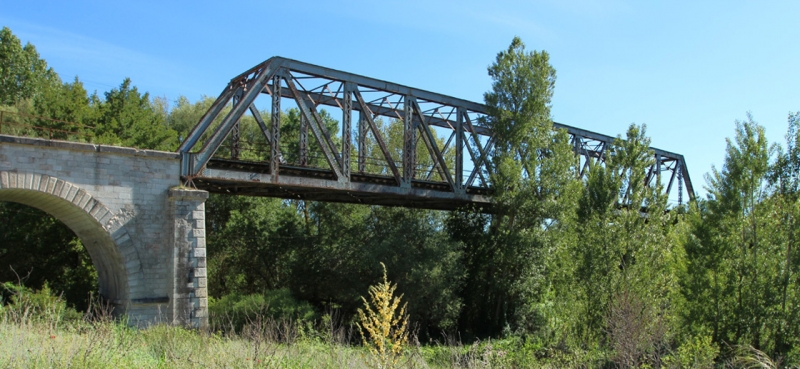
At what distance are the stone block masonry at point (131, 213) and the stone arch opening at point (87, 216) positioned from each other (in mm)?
24

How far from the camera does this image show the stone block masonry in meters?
16.0

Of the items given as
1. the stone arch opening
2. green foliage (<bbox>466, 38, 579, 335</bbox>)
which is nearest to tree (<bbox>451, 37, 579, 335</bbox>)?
green foliage (<bbox>466, 38, 579, 335</bbox>)

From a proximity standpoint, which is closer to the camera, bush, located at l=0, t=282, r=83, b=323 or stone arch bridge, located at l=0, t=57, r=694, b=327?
bush, located at l=0, t=282, r=83, b=323

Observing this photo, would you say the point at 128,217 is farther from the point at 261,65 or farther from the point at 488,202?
the point at 488,202

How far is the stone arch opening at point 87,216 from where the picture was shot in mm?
15695

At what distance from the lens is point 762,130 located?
Result: 764 inches

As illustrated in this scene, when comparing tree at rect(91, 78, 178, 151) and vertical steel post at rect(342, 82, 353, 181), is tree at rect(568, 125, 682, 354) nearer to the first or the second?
vertical steel post at rect(342, 82, 353, 181)

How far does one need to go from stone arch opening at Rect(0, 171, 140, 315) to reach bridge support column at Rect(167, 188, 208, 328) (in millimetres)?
1237

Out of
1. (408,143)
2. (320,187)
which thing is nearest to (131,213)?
(320,187)

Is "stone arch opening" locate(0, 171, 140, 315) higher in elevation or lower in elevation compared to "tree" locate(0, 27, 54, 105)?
lower

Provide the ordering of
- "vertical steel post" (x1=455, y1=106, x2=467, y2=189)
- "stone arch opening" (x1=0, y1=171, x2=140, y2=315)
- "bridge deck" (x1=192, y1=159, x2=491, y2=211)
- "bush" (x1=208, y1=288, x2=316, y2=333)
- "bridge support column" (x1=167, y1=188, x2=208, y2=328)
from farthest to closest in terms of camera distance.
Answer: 1. "vertical steel post" (x1=455, y1=106, x2=467, y2=189)
2. "bush" (x1=208, y1=288, x2=316, y2=333)
3. "bridge deck" (x1=192, y1=159, x2=491, y2=211)
4. "bridge support column" (x1=167, y1=188, x2=208, y2=328)
5. "stone arch opening" (x1=0, y1=171, x2=140, y2=315)

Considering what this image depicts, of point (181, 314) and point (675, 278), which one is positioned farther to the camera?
point (675, 278)

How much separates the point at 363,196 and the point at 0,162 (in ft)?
41.8

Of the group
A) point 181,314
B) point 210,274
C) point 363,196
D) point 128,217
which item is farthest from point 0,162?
point 210,274
